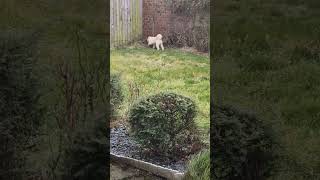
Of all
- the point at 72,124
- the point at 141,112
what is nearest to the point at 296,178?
the point at 141,112

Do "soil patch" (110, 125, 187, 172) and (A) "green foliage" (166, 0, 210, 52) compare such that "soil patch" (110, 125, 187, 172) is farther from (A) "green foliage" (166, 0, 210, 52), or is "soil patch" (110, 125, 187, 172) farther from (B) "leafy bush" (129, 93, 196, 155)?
(A) "green foliage" (166, 0, 210, 52)

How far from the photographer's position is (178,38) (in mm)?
2719

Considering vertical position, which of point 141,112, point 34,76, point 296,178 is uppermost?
point 34,76

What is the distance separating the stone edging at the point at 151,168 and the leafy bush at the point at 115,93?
26cm

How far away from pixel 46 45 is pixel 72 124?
45 centimetres

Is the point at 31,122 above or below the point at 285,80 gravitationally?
below

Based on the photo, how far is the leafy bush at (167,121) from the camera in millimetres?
2729

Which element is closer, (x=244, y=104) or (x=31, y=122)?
(x=244, y=104)

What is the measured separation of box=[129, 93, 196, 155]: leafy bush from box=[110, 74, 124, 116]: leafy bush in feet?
0.49

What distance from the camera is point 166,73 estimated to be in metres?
2.75

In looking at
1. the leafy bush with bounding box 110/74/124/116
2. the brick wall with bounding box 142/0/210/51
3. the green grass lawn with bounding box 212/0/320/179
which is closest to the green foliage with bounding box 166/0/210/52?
the brick wall with bounding box 142/0/210/51

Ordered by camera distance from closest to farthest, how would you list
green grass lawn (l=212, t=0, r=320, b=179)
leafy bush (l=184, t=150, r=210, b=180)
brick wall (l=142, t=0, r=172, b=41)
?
green grass lawn (l=212, t=0, r=320, b=179) < leafy bush (l=184, t=150, r=210, b=180) < brick wall (l=142, t=0, r=172, b=41)

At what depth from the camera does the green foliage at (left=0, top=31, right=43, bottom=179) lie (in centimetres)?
279

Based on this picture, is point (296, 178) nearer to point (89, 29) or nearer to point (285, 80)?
point (285, 80)
